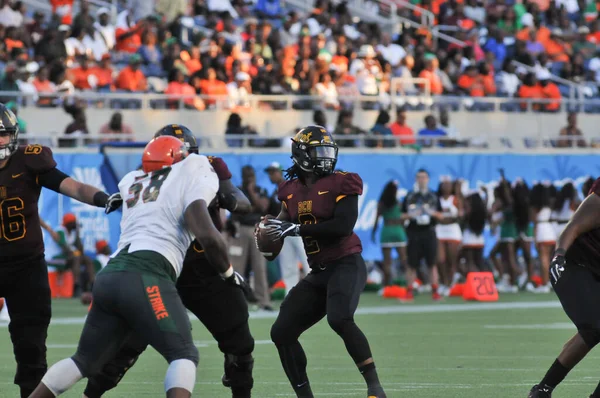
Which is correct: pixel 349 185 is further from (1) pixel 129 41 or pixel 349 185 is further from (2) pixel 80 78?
(1) pixel 129 41

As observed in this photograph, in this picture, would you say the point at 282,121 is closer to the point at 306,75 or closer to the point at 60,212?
the point at 306,75

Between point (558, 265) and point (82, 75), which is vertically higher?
point (558, 265)

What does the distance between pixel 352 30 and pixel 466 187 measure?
18.6ft

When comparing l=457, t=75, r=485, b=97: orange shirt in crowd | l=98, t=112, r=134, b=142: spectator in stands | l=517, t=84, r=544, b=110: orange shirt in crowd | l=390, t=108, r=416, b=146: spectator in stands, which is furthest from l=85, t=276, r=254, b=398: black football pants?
l=517, t=84, r=544, b=110: orange shirt in crowd

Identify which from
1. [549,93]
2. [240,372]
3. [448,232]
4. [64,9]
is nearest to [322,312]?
[240,372]

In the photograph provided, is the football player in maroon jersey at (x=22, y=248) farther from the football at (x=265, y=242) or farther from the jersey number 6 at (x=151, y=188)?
the football at (x=265, y=242)

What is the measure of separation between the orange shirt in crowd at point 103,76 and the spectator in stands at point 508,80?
29.9 feet

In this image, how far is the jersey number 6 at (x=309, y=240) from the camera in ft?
28.8

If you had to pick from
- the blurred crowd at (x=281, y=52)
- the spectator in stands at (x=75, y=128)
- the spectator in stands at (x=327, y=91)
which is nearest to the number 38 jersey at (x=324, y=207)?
the spectator in stands at (x=75, y=128)

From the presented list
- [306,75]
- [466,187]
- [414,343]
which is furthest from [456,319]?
[306,75]

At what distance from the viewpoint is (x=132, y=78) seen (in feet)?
72.8

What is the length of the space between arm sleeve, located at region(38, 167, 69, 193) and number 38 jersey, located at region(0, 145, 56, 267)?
1.0 inches

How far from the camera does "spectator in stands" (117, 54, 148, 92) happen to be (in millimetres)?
22141

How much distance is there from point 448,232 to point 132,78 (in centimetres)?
575
